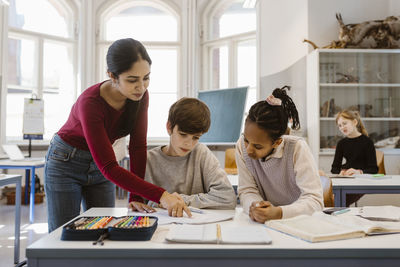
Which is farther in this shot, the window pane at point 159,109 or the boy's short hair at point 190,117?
the window pane at point 159,109

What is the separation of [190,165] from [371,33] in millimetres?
3823

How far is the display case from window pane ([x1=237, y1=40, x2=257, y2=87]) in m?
1.50

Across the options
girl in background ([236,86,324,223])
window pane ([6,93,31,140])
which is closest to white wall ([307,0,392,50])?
girl in background ([236,86,324,223])

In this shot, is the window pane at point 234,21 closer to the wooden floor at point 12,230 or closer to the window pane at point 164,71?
the window pane at point 164,71

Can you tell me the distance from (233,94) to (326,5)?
1.65m

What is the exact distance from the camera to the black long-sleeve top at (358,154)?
3.27 meters

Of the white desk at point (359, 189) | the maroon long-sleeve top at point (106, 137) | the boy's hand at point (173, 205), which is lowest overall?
the white desk at point (359, 189)

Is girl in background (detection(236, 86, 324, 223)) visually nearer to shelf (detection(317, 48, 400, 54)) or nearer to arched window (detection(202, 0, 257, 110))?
shelf (detection(317, 48, 400, 54))

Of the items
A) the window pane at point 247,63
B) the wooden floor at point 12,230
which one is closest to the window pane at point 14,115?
the wooden floor at point 12,230

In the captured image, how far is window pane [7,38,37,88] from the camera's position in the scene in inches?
217

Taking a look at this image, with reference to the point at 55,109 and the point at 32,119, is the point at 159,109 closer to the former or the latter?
the point at 55,109

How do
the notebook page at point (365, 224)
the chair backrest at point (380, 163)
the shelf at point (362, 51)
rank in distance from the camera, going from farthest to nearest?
the shelf at point (362, 51) < the chair backrest at point (380, 163) < the notebook page at point (365, 224)

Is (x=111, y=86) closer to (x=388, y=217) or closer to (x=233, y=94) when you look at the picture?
(x=388, y=217)

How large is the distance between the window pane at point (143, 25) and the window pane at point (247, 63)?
45.8 inches
